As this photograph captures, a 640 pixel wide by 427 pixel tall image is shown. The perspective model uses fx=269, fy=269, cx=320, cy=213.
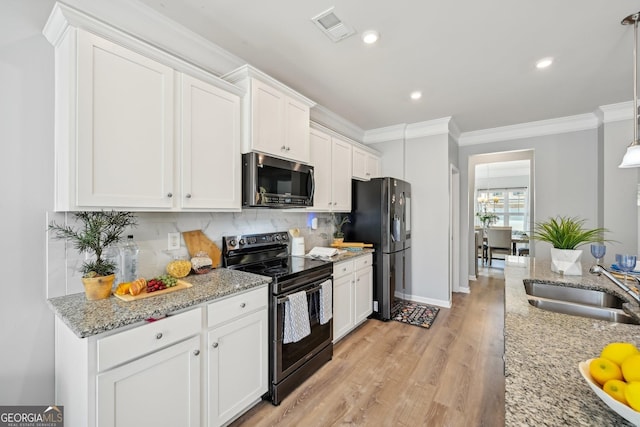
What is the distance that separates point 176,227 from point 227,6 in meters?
1.54

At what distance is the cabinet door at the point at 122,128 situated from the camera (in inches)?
52.5

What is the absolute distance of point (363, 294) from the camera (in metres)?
3.19

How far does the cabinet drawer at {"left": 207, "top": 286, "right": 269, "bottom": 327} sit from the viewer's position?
1.55m

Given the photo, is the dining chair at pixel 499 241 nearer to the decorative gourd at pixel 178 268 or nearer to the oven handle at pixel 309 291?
the oven handle at pixel 309 291

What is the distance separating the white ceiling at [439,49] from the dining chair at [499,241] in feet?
12.1

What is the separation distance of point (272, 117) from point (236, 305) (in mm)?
1496

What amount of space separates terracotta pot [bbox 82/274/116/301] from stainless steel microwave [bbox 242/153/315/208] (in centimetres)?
100

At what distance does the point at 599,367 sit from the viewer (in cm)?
67

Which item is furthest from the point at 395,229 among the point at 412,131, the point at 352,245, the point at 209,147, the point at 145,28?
the point at 145,28

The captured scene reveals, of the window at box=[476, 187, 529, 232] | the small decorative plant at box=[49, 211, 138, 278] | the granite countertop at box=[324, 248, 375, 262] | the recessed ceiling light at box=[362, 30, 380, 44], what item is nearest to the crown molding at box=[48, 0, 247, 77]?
the small decorative plant at box=[49, 211, 138, 278]

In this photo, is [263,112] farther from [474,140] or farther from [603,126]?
[603,126]

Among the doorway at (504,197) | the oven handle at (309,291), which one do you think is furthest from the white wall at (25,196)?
the doorway at (504,197)

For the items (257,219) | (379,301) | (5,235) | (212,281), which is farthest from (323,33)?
(379,301)

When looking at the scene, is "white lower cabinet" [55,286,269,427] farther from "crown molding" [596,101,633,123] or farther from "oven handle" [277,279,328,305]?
"crown molding" [596,101,633,123]
